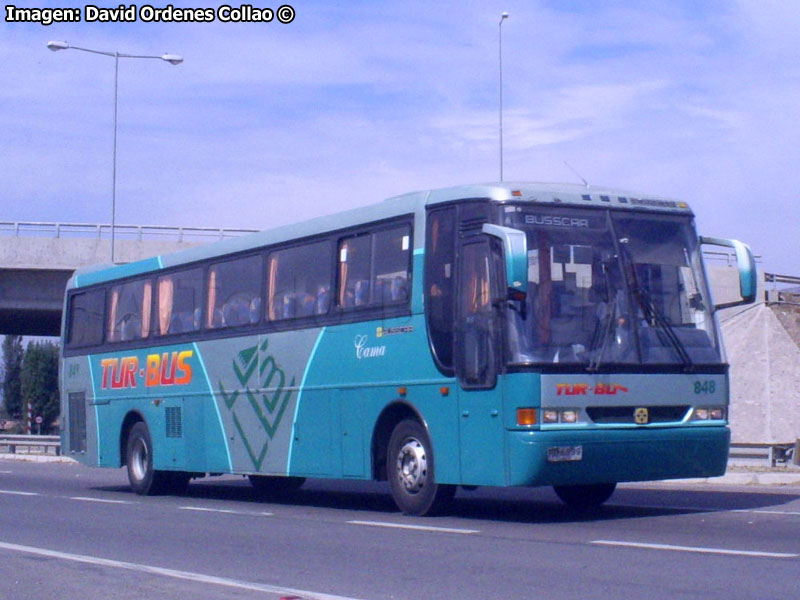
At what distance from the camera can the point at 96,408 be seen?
20156mm

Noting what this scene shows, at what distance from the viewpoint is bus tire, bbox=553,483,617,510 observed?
45.7 feet

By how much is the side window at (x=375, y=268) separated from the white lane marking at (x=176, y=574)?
14.5 ft

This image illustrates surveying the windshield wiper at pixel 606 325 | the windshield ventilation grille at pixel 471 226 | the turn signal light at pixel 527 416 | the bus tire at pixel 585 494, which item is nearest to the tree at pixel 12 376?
the bus tire at pixel 585 494

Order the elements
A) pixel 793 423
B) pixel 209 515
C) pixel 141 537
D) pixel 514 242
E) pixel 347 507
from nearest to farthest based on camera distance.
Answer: pixel 514 242, pixel 141 537, pixel 209 515, pixel 347 507, pixel 793 423

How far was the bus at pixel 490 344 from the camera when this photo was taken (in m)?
11.7

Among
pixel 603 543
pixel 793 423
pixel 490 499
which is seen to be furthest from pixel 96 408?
pixel 793 423

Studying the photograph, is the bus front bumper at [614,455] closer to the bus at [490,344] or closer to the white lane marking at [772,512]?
the bus at [490,344]

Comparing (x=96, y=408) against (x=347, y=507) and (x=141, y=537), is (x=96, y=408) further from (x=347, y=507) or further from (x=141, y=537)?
(x=141, y=537)

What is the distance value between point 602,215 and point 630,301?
0.93 m

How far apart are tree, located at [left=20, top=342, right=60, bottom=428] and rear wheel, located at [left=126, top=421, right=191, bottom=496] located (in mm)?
75671

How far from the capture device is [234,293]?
16547mm

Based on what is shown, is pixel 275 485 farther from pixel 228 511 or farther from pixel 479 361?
pixel 479 361

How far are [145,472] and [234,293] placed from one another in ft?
13.1

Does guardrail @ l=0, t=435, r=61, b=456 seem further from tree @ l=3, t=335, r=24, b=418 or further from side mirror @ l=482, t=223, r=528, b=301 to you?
tree @ l=3, t=335, r=24, b=418
